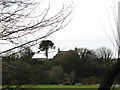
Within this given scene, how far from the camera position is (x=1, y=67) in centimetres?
350

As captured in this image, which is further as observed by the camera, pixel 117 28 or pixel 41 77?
pixel 41 77

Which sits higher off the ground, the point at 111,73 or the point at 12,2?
the point at 12,2

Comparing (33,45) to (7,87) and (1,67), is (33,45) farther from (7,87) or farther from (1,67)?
(7,87)

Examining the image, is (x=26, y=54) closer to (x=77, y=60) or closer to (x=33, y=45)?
(x=33, y=45)

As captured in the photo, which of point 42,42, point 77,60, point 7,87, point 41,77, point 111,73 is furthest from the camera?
point 77,60

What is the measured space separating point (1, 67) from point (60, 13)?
101 cm

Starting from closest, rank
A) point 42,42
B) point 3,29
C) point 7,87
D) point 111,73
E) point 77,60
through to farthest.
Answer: point 3,29 < point 42,42 < point 7,87 < point 111,73 < point 77,60

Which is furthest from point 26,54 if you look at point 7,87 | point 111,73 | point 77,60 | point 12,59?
point 77,60

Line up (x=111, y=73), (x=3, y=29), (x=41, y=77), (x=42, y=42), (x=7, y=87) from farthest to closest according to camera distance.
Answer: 1. (x=41, y=77)
2. (x=111, y=73)
3. (x=7, y=87)
4. (x=42, y=42)
5. (x=3, y=29)

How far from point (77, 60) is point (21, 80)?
55.0 ft

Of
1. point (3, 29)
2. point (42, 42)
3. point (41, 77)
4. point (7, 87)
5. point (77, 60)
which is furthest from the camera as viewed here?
point (77, 60)

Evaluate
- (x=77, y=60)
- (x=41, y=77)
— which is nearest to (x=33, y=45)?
(x=41, y=77)

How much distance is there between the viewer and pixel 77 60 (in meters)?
20.8

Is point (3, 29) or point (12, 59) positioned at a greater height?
point (3, 29)
